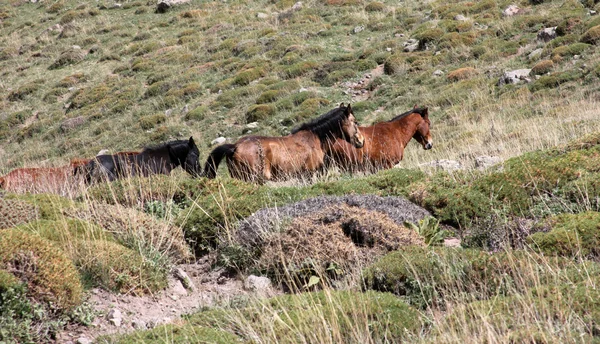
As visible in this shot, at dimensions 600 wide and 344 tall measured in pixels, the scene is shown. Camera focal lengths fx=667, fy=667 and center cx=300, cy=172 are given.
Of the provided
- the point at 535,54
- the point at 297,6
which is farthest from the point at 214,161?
the point at 297,6

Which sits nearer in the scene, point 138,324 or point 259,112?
point 138,324

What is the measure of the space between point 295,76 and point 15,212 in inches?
975

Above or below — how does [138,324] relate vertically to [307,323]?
below

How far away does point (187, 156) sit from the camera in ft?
46.9

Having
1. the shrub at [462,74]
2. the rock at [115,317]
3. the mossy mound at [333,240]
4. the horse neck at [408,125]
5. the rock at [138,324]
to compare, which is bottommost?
the shrub at [462,74]

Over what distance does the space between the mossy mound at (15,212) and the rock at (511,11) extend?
97.3ft

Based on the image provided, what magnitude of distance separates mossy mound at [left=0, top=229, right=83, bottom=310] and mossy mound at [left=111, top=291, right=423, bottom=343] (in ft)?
2.84

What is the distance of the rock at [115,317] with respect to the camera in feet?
20.8

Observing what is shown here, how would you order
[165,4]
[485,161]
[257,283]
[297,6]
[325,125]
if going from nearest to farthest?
[257,283]
[485,161]
[325,125]
[297,6]
[165,4]

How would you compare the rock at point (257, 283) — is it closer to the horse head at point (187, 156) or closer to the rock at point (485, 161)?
the rock at point (485, 161)

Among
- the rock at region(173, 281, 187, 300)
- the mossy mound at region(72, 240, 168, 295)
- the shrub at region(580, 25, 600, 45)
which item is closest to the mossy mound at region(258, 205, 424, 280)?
the rock at region(173, 281, 187, 300)

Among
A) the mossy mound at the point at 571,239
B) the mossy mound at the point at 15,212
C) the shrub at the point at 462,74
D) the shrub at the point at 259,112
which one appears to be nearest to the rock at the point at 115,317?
the mossy mound at the point at 15,212

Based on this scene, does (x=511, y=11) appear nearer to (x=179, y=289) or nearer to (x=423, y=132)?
(x=423, y=132)

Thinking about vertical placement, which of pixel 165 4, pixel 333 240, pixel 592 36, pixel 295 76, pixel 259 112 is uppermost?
pixel 165 4
